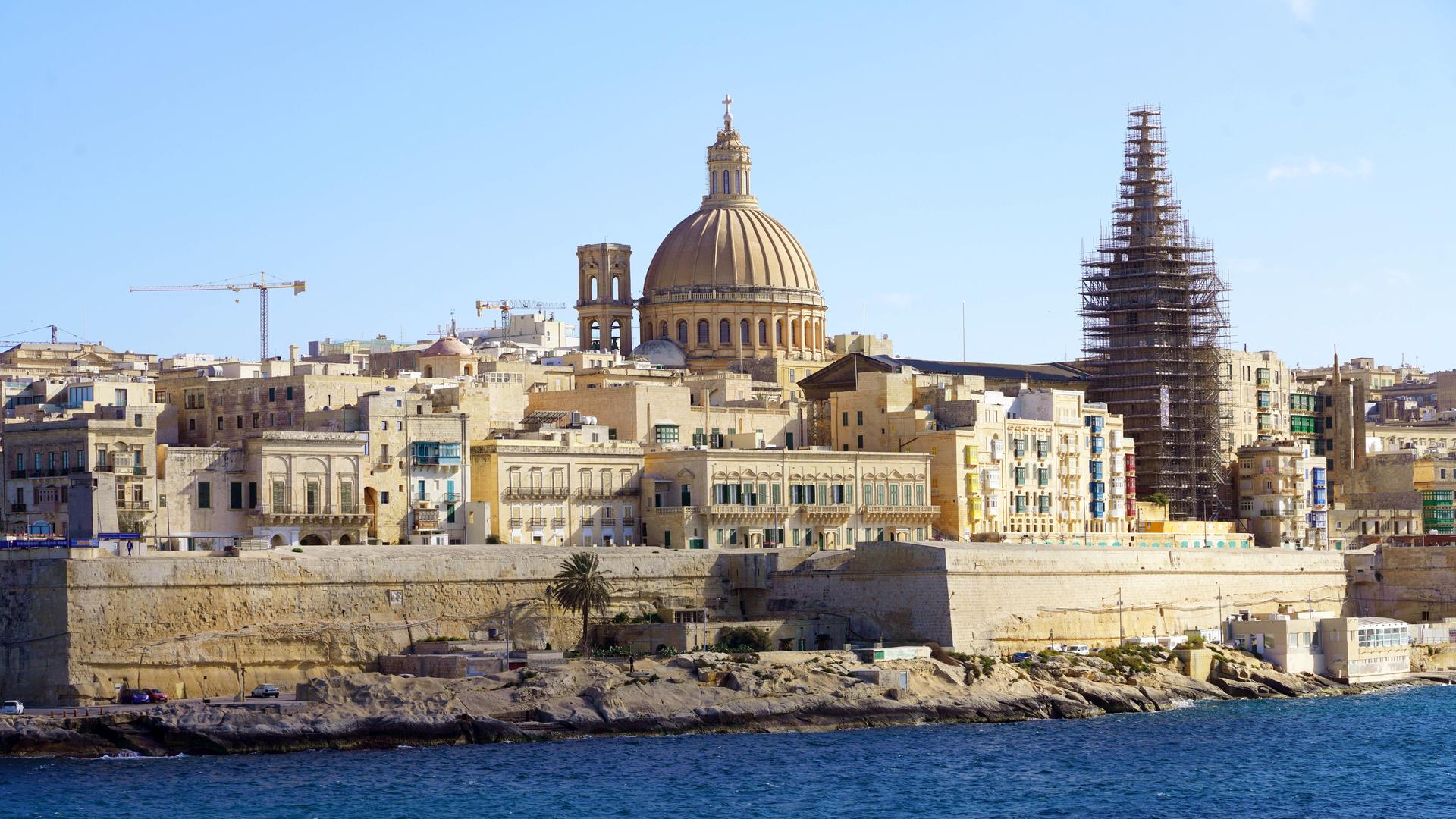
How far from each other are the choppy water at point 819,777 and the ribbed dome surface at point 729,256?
38977 millimetres

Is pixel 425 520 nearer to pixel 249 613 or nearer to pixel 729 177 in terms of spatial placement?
pixel 249 613

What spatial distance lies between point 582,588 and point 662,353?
3340 centimetres

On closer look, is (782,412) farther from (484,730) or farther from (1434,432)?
(1434,432)

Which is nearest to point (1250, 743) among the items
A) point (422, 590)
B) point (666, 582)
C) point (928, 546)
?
point (928, 546)

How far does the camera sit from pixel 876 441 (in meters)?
85.9

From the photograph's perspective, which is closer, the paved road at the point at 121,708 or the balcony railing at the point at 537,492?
the paved road at the point at 121,708

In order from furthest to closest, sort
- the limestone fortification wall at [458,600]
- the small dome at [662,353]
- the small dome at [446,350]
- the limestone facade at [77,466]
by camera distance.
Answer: the small dome at [662,353] → the small dome at [446,350] → the limestone facade at [77,466] → the limestone fortification wall at [458,600]

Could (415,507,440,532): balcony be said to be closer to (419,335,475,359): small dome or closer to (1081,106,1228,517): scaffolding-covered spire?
(419,335,475,359): small dome

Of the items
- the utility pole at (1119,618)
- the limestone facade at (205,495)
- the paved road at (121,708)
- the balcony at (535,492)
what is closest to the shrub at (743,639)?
the balcony at (535,492)

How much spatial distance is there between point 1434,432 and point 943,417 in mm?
40301

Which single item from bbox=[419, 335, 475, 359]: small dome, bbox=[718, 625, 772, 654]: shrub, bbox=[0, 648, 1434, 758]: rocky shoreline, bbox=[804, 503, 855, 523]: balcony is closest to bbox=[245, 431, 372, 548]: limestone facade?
bbox=[0, 648, 1434, 758]: rocky shoreline

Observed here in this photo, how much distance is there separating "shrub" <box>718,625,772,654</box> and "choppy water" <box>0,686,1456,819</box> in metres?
4.74

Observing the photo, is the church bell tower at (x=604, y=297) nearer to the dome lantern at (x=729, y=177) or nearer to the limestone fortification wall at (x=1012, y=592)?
the dome lantern at (x=729, y=177)

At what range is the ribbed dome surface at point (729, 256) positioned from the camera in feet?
341
